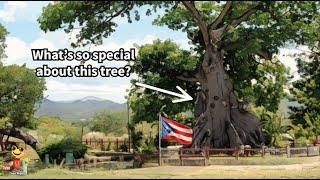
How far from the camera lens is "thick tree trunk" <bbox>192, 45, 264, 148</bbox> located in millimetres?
39750

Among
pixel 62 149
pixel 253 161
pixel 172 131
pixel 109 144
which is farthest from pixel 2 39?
pixel 253 161

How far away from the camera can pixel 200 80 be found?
1665 inches

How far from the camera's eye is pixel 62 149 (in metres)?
37.2

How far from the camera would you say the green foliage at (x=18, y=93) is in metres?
48.8

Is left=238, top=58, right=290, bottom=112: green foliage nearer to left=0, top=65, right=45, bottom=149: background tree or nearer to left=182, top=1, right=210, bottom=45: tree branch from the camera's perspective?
left=182, top=1, right=210, bottom=45: tree branch

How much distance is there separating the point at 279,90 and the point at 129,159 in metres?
23.7

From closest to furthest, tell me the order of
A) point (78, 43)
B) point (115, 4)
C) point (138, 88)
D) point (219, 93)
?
point (115, 4) < point (78, 43) < point (219, 93) < point (138, 88)

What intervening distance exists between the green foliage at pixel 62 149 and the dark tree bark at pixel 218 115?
7.67 m

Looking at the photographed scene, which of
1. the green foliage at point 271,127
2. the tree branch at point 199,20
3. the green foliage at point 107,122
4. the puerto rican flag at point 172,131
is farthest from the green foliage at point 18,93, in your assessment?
the green foliage at point 107,122

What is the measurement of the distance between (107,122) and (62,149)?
199 feet

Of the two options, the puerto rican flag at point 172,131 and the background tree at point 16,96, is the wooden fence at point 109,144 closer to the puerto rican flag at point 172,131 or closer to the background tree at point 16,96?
the background tree at point 16,96

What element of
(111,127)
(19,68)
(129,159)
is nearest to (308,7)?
(129,159)

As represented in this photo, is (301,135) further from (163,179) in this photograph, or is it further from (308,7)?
(163,179)

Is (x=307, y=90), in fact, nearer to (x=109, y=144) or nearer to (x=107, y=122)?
(x=109, y=144)
